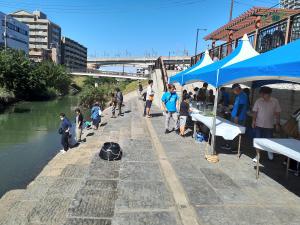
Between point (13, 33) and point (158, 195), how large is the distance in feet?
315

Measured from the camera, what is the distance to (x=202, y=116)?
36.9 ft

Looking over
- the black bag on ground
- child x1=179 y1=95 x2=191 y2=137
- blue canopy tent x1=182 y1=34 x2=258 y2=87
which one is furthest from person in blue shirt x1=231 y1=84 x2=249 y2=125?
the black bag on ground

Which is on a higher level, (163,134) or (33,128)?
(163,134)

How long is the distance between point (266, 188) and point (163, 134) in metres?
6.45

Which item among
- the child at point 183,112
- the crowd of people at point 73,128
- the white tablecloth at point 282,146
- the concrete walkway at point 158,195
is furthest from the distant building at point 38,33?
the white tablecloth at point 282,146

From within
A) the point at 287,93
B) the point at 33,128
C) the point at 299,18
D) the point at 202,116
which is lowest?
the point at 33,128

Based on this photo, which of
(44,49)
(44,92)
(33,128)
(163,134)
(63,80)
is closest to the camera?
(163,134)

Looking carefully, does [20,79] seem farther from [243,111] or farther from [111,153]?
[243,111]

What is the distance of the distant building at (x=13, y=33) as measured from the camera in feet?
283

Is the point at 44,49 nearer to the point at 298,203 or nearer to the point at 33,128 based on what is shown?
the point at 33,128

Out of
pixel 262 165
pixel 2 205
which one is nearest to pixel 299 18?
pixel 262 165

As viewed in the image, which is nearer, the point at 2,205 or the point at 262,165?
the point at 2,205

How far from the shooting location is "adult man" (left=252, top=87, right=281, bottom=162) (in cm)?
827

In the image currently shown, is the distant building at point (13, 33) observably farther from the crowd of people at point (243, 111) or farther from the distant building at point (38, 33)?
the crowd of people at point (243, 111)
